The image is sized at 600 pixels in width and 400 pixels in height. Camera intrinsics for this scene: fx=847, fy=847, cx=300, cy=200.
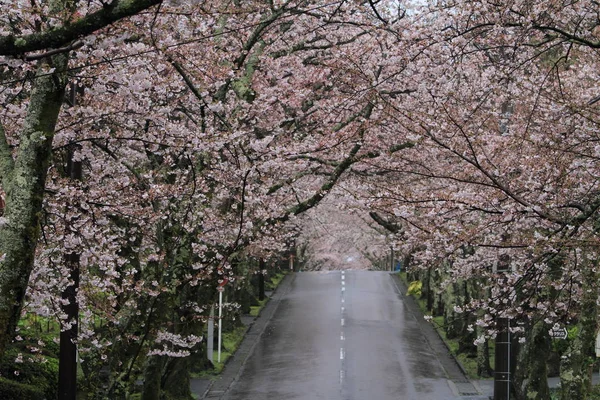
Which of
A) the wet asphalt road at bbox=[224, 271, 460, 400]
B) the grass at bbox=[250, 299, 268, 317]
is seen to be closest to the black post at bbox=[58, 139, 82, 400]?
the wet asphalt road at bbox=[224, 271, 460, 400]

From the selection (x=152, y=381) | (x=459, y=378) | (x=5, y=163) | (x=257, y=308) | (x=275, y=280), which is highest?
(x=5, y=163)

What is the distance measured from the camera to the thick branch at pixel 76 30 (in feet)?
17.5

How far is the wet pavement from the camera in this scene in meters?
23.4

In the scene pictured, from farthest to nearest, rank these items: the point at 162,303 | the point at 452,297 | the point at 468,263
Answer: the point at 452,297, the point at 468,263, the point at 162,303

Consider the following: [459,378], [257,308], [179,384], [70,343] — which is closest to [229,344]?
[459,378]

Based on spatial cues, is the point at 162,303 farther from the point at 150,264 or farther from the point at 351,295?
the point at 351,295

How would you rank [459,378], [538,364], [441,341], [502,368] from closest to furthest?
[502,368] → [538,364] → [459,378] → [441,341]

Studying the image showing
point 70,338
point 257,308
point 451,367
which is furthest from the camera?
point 257,308

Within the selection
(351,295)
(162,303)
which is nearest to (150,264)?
(162,303)

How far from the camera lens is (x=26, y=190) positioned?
674 cm

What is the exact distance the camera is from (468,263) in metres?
16.5

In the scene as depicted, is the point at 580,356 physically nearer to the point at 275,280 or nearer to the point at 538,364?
the point at 538,364

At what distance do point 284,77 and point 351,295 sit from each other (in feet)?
93.9

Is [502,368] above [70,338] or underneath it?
underneath
